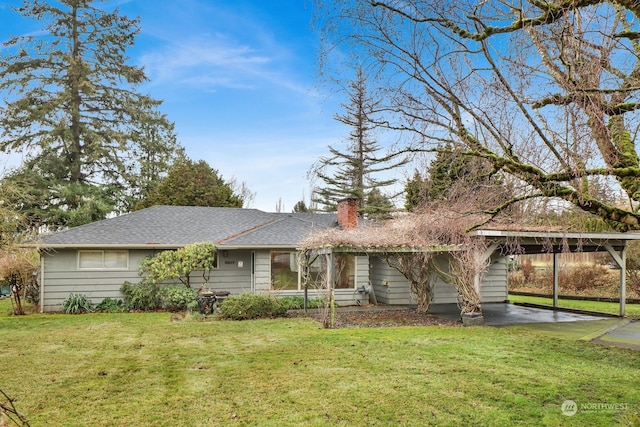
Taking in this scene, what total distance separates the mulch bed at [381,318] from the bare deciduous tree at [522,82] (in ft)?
25.7

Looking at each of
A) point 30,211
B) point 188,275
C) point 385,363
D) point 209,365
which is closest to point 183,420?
point 209,365

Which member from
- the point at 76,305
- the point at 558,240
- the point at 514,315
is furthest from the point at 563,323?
the point at 76,305

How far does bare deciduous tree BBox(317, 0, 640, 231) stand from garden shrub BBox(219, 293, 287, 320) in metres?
9.03

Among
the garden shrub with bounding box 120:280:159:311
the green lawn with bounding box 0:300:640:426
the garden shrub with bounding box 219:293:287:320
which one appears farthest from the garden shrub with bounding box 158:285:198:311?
the green lawn with bounding box 0:300:640:426

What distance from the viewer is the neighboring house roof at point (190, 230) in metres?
14.4

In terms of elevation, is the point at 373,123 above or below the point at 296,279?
above

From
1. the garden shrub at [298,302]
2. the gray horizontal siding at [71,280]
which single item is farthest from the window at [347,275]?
the gray horizontal siding at [71,280]

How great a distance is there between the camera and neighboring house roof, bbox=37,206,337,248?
14414 mm

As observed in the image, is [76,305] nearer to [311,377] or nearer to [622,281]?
[311,377]

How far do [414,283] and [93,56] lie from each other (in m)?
22.7

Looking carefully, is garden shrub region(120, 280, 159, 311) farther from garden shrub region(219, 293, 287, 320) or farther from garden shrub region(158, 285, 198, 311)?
garden shrub region(219, 293, 287, 320)

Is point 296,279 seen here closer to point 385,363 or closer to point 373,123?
point 385,363

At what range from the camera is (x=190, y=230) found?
16438 mm

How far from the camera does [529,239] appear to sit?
12484 mm
